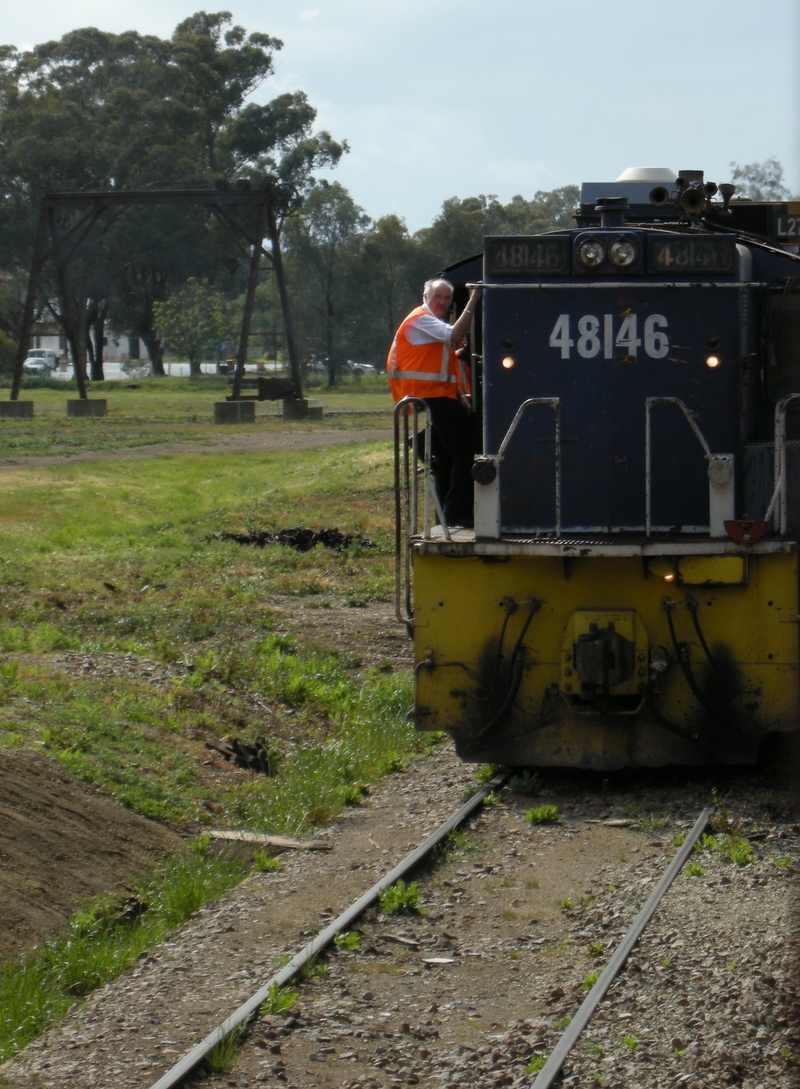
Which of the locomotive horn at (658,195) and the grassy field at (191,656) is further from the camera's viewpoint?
the locomotive horn at (658,195)

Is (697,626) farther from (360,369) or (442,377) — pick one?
(360,369)

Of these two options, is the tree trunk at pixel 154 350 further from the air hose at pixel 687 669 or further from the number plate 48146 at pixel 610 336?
the air hose at pixel 687 669

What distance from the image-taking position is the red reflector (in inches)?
267

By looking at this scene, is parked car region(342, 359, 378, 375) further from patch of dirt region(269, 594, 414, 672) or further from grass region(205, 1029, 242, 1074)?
grass region(205, 1029, 242, 1074)

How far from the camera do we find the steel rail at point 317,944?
4246 mm

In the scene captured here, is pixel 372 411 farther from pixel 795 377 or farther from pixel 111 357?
pixel 111 357

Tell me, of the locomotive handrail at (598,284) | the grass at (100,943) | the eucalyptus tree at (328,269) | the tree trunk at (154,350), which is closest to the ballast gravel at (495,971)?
the grass at (100,943)

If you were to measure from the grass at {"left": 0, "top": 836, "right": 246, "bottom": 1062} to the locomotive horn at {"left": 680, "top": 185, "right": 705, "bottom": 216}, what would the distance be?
460 cm

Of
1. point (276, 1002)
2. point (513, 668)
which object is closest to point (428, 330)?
point (513, 668)

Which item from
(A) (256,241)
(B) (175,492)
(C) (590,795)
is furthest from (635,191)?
(A) (256,241)

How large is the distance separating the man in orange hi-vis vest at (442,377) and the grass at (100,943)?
8.29 ft

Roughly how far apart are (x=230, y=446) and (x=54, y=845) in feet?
87.3

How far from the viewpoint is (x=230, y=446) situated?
32.7 m

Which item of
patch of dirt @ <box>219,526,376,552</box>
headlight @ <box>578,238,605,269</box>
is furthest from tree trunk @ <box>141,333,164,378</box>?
headlight @ <box>578,238,605,269</box>
